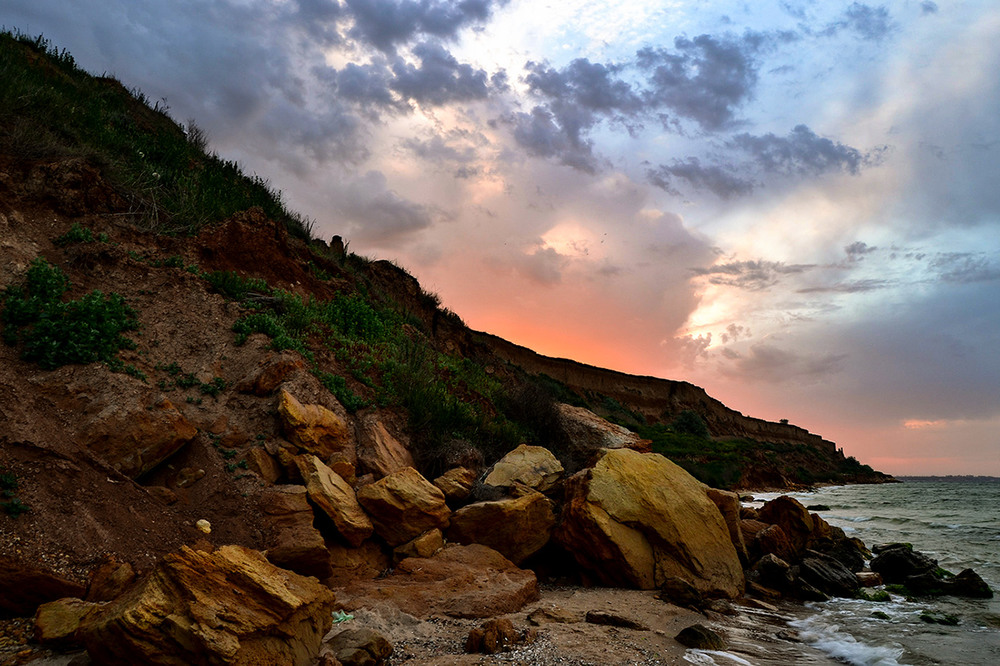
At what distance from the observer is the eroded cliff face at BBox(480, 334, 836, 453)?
42.5 m

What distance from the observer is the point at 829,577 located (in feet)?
28.2

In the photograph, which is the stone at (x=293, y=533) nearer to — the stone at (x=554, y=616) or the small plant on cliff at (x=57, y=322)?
the stone at (x=554, y=616)

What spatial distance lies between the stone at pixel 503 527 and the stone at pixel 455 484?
630 millimetres

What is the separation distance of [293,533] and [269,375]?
2815mm

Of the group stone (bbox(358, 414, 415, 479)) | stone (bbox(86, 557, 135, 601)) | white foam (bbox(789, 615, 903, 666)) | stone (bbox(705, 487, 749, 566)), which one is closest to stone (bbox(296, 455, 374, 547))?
stone (bbox(358, 414, 415, 479))

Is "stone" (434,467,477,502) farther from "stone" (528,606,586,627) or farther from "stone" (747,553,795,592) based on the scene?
"stone" (747,553,795,592)

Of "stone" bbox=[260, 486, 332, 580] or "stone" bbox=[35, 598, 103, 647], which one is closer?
"stone" bbox=[35, 598, 103, 647]

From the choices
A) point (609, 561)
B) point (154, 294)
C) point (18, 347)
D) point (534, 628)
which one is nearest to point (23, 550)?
point (18, 347)

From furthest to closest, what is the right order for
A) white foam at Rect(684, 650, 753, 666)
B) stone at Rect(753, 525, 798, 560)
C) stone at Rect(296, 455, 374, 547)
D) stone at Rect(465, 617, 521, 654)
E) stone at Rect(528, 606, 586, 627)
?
stone at Rect(753, 525, 798, 560)
stone at Rect(296, 455, 374, 547)
stone at Rect(528, 606, 586, 627)
white foam at Rect(684, 650, 753, 666)
stone at Rect(465, 617, 521, 654)

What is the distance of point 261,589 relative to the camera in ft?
13.1

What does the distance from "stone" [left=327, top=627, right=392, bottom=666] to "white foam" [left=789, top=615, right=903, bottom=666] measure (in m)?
4.56

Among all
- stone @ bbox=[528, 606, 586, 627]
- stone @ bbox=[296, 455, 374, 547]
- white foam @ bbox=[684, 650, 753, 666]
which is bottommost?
white foam @ bbox=[684, 650, 753, 666]

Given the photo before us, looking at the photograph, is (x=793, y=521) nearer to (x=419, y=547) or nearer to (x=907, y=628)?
(x=907, y=628)

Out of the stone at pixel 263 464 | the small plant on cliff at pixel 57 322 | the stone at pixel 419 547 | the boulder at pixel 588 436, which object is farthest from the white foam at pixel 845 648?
the small plant on cliff at pixel 57 322
